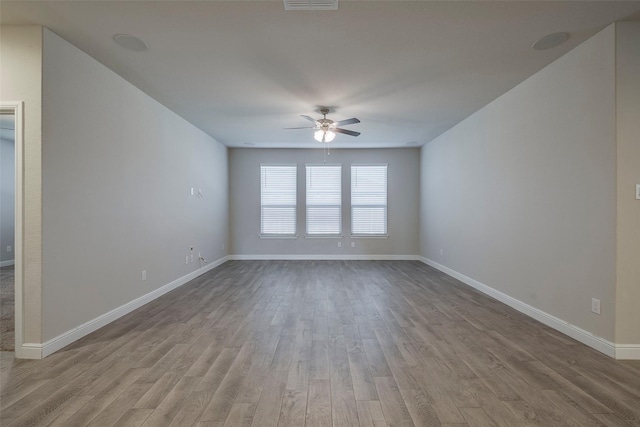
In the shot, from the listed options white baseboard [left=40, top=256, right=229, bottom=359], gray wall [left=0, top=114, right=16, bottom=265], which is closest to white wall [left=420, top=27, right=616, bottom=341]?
white baseboard [left=40, top=256, right=229, bottom=359]

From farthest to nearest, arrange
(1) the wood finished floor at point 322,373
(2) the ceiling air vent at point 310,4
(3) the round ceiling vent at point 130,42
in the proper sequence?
1. (3) the round ceiling vent at point 130,42
2. (2) the ceiling air vent at point 310,4
3. (1) the wood finished floor at point 322,373

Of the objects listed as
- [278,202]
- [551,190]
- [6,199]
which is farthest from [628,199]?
[6,199]

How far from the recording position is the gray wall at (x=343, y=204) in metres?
7.70

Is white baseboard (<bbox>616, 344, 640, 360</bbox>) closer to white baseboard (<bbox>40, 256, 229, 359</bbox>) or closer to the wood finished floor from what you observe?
the wood finished floor

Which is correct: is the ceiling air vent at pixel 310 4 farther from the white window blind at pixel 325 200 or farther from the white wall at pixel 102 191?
the white window blind at pixel 325 200

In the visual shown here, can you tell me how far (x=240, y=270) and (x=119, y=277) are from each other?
115 inches

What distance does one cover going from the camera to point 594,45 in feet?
8.96

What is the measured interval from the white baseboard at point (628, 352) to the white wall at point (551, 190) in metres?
0.09

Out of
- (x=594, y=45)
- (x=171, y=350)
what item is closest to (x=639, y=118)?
(x=594, y=45)

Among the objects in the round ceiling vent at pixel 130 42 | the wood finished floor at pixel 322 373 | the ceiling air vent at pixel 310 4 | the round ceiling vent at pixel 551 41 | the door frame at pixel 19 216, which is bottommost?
the wood finished floor at pixel 322 373

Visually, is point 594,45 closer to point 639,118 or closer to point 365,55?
point 639,118

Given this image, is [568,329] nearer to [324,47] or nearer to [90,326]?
[324,47]

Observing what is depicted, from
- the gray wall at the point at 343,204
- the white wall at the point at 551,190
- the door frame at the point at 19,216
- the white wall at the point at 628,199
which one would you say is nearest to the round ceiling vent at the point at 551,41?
the white wall at the point at 551,190

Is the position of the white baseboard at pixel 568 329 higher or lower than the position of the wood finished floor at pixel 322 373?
higher
